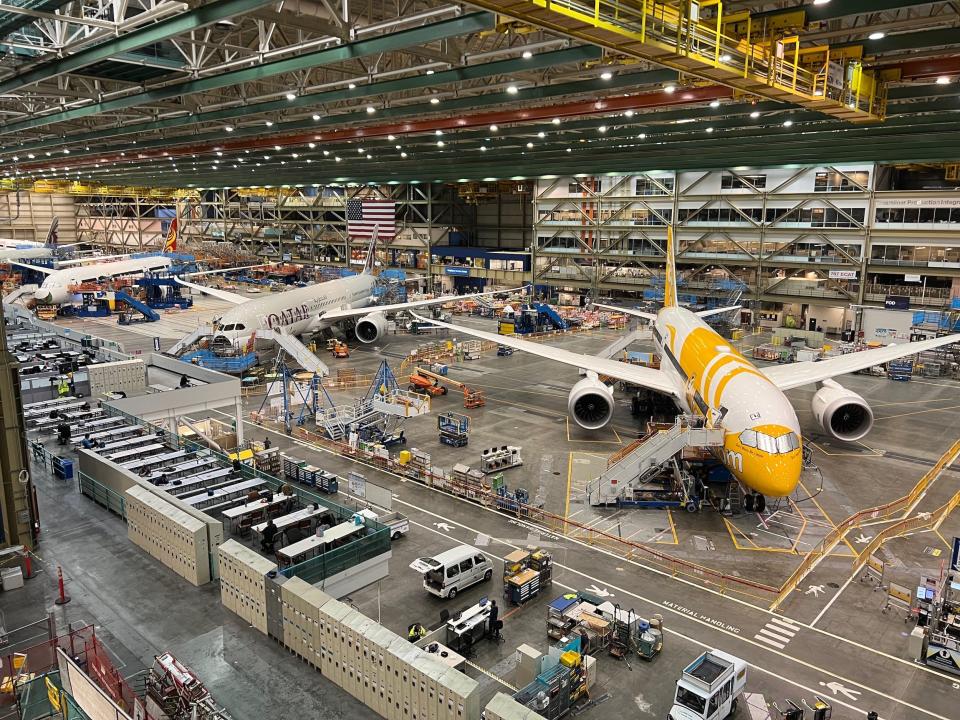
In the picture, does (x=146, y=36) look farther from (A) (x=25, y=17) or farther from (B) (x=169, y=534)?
(B) (x=169, y=534)

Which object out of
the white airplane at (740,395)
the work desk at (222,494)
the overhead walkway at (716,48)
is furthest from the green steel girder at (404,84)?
the work desk at (222,494)

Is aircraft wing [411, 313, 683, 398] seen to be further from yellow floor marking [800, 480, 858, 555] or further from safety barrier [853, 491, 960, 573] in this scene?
safety barrier [853, 491, 960, 573]

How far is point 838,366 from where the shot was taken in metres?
36.4

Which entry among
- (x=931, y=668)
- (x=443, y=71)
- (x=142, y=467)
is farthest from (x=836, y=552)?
(x=142, y=467)

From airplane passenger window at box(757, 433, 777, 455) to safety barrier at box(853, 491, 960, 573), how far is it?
4705mm

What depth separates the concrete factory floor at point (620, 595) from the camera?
16516 millimetres

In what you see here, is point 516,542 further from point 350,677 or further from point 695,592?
point 350,677

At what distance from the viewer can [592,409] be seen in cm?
3431

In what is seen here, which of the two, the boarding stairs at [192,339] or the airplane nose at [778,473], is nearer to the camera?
the airplane nose at [778,473]

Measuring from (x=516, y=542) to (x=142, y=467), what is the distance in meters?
14.4

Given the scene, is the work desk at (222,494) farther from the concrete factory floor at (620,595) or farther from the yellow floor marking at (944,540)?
the yellow floor marking at (944,540)

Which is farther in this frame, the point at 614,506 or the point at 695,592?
the point at 614,506

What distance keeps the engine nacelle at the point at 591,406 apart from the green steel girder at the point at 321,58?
18.9 m

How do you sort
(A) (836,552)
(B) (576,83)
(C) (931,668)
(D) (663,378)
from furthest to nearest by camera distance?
(D) (663,378), (B) (576,83), (A) (836,552), (C) (931,668)
